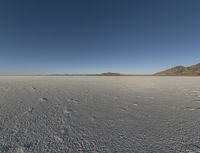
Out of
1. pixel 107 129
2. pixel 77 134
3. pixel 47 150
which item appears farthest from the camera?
pixel 107 129

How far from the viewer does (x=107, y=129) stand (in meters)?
2.50

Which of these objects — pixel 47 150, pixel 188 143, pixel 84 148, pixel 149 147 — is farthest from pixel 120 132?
pixel 47 150

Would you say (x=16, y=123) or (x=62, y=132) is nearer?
(x=62, y=132)

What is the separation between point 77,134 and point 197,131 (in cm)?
245

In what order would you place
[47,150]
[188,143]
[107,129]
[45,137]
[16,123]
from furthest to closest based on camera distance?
1. [16,123]
2. [107,129]
3. [45,137]
4. [188,143]
5. [47,150]

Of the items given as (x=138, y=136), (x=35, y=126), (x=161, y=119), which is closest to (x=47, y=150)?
(x=35, y=126)

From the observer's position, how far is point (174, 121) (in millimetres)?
2883

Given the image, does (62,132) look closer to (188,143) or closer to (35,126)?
(35,126)

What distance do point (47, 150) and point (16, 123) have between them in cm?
146

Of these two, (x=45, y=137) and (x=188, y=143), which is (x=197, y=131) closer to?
(x=188, y=143)

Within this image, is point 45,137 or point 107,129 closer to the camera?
point 45,137

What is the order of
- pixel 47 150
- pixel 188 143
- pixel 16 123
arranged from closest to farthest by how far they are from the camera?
pixel 47 150, pixel 188 143, pixel 16 123

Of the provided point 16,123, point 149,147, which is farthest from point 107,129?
point 16,123

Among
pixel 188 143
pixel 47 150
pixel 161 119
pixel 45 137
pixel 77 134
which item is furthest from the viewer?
pixel 161 119
